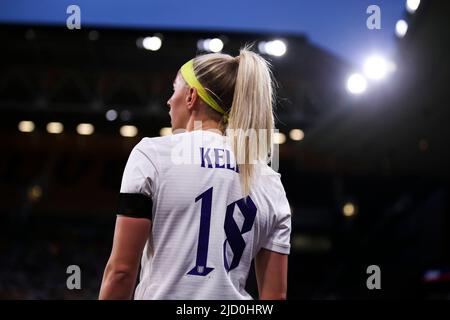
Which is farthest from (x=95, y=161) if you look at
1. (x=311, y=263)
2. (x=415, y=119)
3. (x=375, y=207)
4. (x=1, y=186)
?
(x=415, y=119)

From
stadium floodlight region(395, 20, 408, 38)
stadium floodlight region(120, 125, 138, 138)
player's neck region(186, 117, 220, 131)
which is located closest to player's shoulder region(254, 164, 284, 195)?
player's neck region(186, 117, 220, 131)

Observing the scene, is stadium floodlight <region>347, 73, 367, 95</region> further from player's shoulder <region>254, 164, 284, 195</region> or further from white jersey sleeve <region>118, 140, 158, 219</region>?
white jersey sleeve <region>118, 140, 158, 219</region>

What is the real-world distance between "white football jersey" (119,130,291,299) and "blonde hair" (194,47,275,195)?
47mm

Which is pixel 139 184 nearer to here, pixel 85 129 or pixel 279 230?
pixel 279 230

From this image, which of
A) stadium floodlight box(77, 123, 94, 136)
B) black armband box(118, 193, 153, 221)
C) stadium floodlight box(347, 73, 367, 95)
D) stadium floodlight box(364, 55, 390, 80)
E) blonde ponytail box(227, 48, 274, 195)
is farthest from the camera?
stadium floodlight box(77, 123, 94, 136)

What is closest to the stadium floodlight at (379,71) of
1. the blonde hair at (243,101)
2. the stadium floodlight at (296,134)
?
the stadium floodlight at (296,134)

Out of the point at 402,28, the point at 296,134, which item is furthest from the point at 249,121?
the point at 296,134

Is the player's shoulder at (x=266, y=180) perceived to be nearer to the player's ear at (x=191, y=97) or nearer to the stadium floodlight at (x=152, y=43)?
the player's ear at (x=191, y=97)

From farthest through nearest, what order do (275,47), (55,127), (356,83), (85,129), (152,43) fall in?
(85,129) → (55,127) → (152,43) → (275,47) → (356,83)

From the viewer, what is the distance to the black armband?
1.43 metres

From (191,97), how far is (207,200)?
0.34 metres

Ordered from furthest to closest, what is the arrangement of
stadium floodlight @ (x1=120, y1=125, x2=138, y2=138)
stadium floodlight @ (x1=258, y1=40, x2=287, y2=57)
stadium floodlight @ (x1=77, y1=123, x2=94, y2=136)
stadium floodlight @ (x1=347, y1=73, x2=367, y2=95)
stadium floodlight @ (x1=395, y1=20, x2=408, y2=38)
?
stadium floodlight @ (x1=120, y1=125, x2=138, y2=138), stadium floodlight @ (x1=77, y1=123, x2=94, y2=136), stadium floodlight @ (x1=258, y1=40, x2=287, y2=57), stadium floodlight @ (x1=347, y1=73, x2=367, y2=95), stadium floodlight @ (x1=395, y1=20, x2=408, y2=38)

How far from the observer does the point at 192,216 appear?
1.49 metres

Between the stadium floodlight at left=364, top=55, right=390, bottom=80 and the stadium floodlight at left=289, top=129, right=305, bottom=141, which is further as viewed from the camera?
the stadium floodlight at left=289, top=129, right=305, bottom=141
